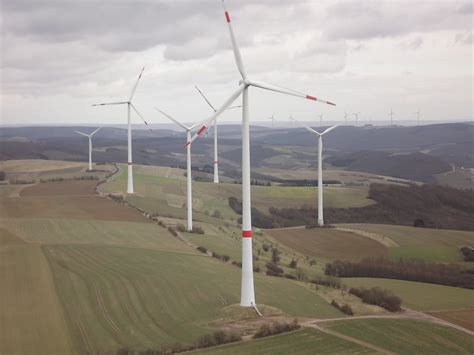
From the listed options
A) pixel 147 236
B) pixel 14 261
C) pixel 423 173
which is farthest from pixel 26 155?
pixel 14 261

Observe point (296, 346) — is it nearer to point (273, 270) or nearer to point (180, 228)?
point (273, 270)

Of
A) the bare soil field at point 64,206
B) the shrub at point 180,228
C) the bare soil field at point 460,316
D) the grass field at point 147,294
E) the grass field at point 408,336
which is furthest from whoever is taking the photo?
the bare soil field at point 64,206

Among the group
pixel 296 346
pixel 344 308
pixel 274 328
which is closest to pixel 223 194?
pixel 344 308

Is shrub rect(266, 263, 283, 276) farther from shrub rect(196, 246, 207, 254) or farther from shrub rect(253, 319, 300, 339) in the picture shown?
shrub rect(253, 319, 300, 339)

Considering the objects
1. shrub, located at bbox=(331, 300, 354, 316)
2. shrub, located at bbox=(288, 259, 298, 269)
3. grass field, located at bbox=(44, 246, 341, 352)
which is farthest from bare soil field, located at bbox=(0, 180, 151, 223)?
shrub, located at bbox=(331, 300, 354, 316)

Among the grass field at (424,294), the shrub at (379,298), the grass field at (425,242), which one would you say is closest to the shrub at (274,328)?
the shrub at (379,298)

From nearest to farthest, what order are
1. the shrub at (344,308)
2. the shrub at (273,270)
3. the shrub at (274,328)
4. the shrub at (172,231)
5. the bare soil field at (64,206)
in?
the shrub at (274,328)
the shrub at (344,308)
the shrub at (273,270)
the shrub at (172,231)
the bare soil field at (64,206)

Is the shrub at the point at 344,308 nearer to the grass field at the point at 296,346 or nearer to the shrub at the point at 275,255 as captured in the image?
the grass field at the point at 296,346
